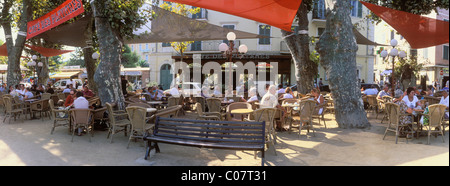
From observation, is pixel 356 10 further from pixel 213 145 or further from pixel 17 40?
pixel 213 145

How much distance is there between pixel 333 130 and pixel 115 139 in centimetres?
509

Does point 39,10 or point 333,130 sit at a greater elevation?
point 39,10

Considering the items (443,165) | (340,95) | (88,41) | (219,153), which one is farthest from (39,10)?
(443,165)

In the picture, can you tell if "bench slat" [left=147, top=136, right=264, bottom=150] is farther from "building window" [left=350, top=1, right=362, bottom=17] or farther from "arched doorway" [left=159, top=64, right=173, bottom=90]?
"building window" [left=350, top=1, right=362, bottom=17]

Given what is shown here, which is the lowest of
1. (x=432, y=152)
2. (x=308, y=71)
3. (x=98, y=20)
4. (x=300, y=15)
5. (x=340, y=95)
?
(x=432, y=152)

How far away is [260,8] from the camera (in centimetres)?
657

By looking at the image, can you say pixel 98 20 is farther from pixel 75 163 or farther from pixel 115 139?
pixel 75 163

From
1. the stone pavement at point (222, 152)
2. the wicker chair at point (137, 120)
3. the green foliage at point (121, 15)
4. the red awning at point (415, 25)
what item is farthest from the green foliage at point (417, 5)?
the wicker chair at point (137, 120)

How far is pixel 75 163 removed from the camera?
431 centimetres

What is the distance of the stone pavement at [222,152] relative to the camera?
4.46 m

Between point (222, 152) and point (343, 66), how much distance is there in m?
4.14

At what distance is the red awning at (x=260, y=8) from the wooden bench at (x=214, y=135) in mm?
3011

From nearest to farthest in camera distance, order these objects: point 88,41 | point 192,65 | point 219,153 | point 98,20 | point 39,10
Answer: point 219,153 < point 98,20 < point 88,41 < point 39,10 < point 192,65

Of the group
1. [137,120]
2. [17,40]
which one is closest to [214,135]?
[137,120]
